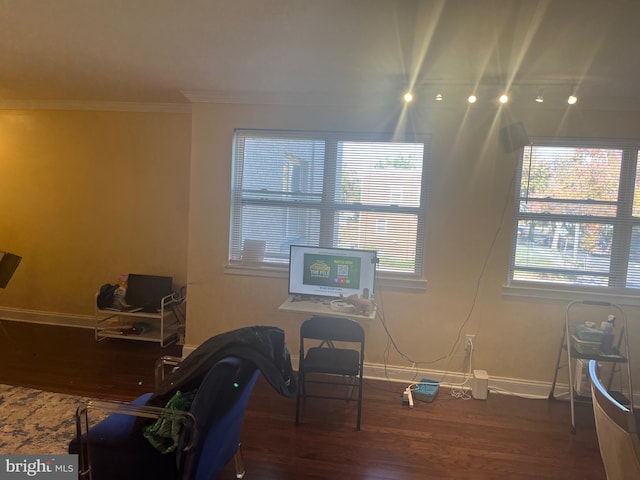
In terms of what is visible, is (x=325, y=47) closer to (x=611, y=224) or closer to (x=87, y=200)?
(x=611, y=224)

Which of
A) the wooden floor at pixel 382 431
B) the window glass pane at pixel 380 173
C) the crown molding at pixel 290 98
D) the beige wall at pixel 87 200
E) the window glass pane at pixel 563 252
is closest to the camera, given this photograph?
the wooden floor at pixel 382 431

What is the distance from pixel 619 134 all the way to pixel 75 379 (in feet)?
15.9

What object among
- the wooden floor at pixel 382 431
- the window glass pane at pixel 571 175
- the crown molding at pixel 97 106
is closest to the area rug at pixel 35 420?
the wooden floor at pixel 382 431

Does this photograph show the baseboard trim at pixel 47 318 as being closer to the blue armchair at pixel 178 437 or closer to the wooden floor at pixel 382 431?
the wooden floor at pixel 382 431

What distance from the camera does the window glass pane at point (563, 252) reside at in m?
3.46

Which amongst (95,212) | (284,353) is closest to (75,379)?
(95,212)

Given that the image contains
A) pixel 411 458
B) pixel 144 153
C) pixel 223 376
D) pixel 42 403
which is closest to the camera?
pixel 223 376

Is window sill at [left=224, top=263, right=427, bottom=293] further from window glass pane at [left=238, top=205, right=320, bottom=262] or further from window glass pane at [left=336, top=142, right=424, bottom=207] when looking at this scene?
window glass pane at [left=336, top=142, right=424, bottom=207]

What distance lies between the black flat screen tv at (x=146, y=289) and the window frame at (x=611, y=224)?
11.0 ft

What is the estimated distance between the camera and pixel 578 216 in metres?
3.46

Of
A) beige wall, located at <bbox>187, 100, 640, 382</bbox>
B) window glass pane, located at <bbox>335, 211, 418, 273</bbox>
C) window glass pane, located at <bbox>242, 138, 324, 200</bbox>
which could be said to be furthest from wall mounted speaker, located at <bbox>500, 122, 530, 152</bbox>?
window glass pane, located at <bbox>242, 138, 324, 200</bbox>

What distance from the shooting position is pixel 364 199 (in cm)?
377

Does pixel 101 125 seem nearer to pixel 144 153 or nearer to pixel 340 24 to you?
pixel 144 153

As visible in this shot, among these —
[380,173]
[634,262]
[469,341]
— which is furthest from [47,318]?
[634,262]
